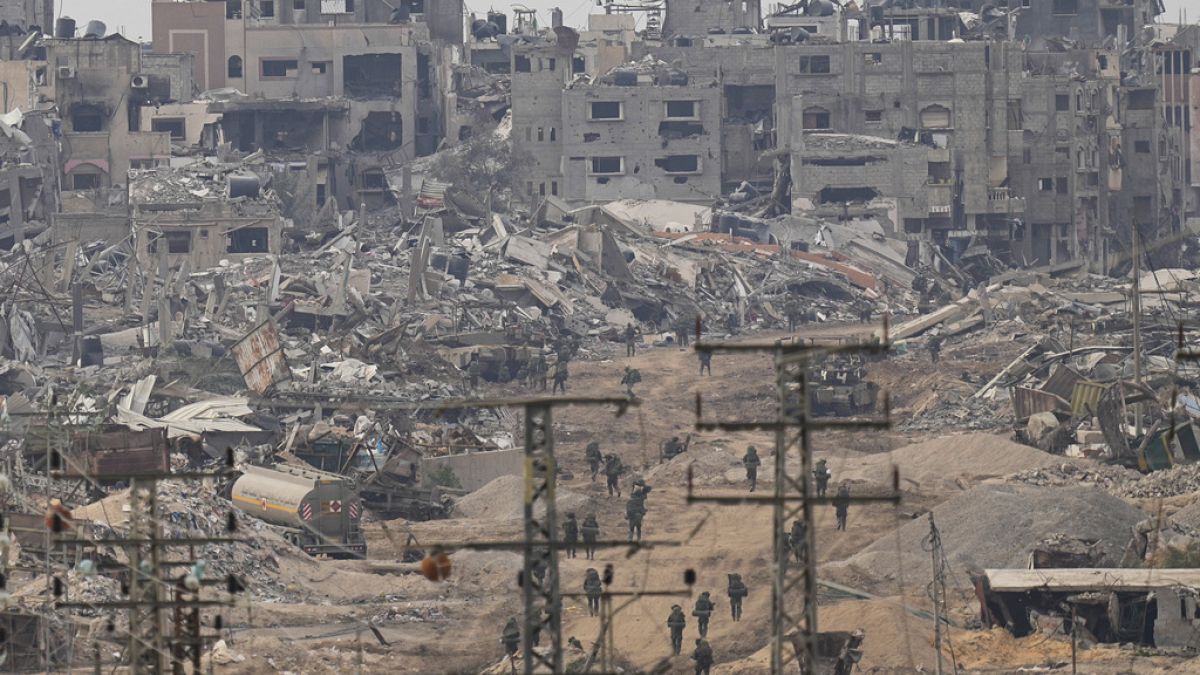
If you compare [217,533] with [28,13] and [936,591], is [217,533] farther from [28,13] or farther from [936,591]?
[28,13]

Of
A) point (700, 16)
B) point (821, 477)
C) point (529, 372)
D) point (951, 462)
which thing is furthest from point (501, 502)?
point (700, 16)

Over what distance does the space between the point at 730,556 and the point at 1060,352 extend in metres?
21.8

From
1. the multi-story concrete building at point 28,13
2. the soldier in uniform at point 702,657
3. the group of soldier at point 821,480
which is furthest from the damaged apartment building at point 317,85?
the soldier in uniform at point 702,657

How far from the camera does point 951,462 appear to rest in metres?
51.5

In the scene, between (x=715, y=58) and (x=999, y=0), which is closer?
(x=715, y=58)

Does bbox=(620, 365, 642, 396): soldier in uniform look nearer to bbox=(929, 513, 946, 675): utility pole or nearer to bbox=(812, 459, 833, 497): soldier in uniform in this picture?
bbox=(812, 459, 833, 497): soldier in uniform

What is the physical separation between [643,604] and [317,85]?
206 feet

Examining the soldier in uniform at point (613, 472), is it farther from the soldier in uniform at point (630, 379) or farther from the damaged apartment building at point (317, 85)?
the damaged apartment building at point (317, 85)

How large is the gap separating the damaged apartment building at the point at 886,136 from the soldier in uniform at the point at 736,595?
175 feet

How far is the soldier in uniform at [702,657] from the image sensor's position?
33.8 m

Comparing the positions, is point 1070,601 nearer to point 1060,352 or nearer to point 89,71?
point 1060,352

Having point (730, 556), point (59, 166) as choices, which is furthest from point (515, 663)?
point (59, 166)

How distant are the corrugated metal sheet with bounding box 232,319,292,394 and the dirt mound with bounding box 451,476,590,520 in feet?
34.2

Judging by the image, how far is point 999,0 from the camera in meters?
115
